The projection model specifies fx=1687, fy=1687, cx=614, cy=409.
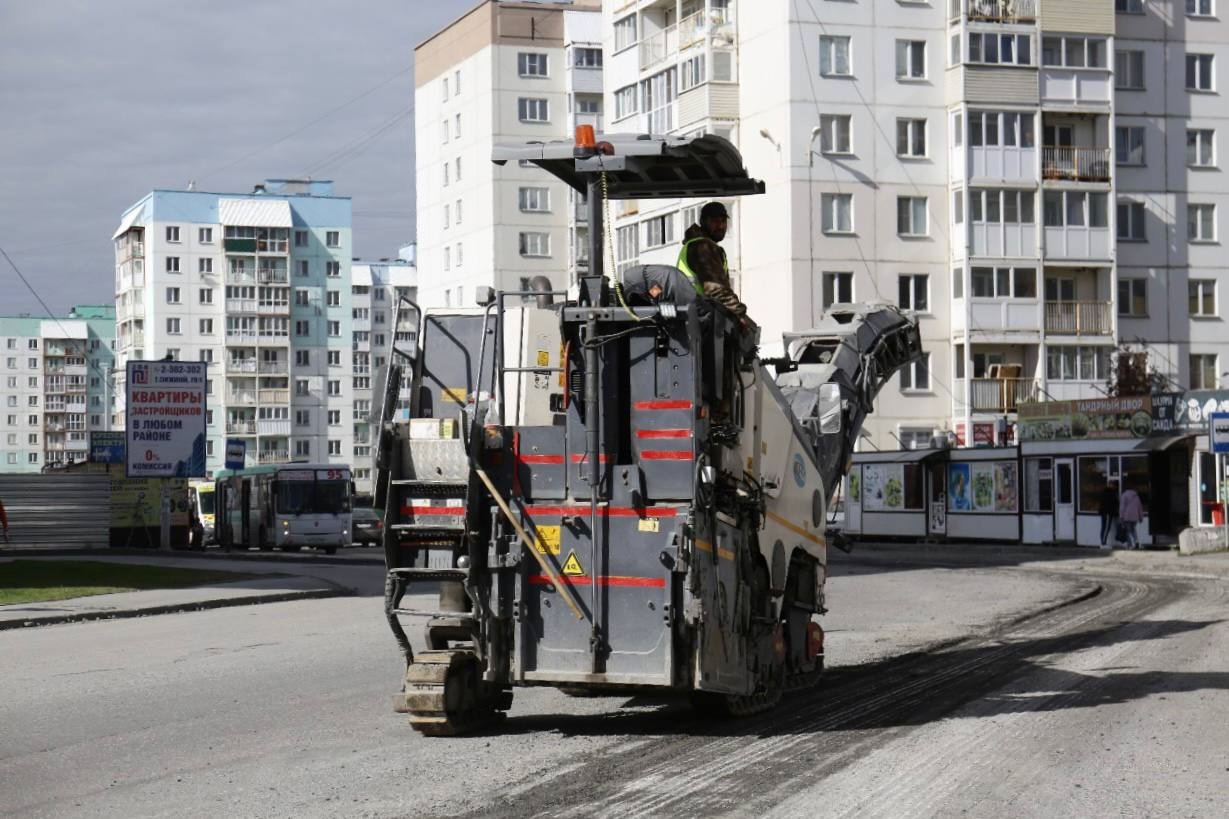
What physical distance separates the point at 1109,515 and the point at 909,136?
76.1 feet

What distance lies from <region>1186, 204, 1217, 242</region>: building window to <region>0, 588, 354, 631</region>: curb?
154 ft

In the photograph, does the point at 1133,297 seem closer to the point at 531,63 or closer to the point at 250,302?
the point at 531,63

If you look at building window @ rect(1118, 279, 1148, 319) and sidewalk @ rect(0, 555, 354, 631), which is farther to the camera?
building window @ rect(1118, 279, 1148, 319)

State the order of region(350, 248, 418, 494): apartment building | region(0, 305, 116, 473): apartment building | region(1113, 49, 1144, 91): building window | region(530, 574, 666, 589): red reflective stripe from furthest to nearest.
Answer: region(0, 305, 116, 473): apartment building
region(350, 248, 418, 494): apartment building
region(1113, 49, 1144, 91): building window
region(530, 574, 666, 589): red reflective stripe

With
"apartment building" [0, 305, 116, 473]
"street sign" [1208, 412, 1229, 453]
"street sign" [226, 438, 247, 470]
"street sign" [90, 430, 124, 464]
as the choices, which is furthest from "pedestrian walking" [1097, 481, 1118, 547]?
"apartment building" [0, 305, 116, 473]

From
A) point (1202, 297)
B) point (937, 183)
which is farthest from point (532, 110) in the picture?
point (1202, 297)

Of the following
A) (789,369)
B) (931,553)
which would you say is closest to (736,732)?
(789,369)

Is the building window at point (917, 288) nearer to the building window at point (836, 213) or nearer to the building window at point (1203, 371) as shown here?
the building window at point (836, 213)

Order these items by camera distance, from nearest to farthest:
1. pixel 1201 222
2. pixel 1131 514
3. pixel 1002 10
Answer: pixel 1131 514, pixel 1002 10, pixel 1201 222

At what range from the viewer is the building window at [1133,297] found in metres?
63.7

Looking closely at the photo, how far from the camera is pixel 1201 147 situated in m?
65.2

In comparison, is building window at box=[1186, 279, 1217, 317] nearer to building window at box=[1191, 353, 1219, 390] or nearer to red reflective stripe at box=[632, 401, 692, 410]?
building window at box=[1191, 353, 1219, 390]

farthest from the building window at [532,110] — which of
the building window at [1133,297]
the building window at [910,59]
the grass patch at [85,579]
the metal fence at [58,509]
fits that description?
the grass patch at [85,579]

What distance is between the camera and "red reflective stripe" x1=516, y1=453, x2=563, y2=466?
10.3m
